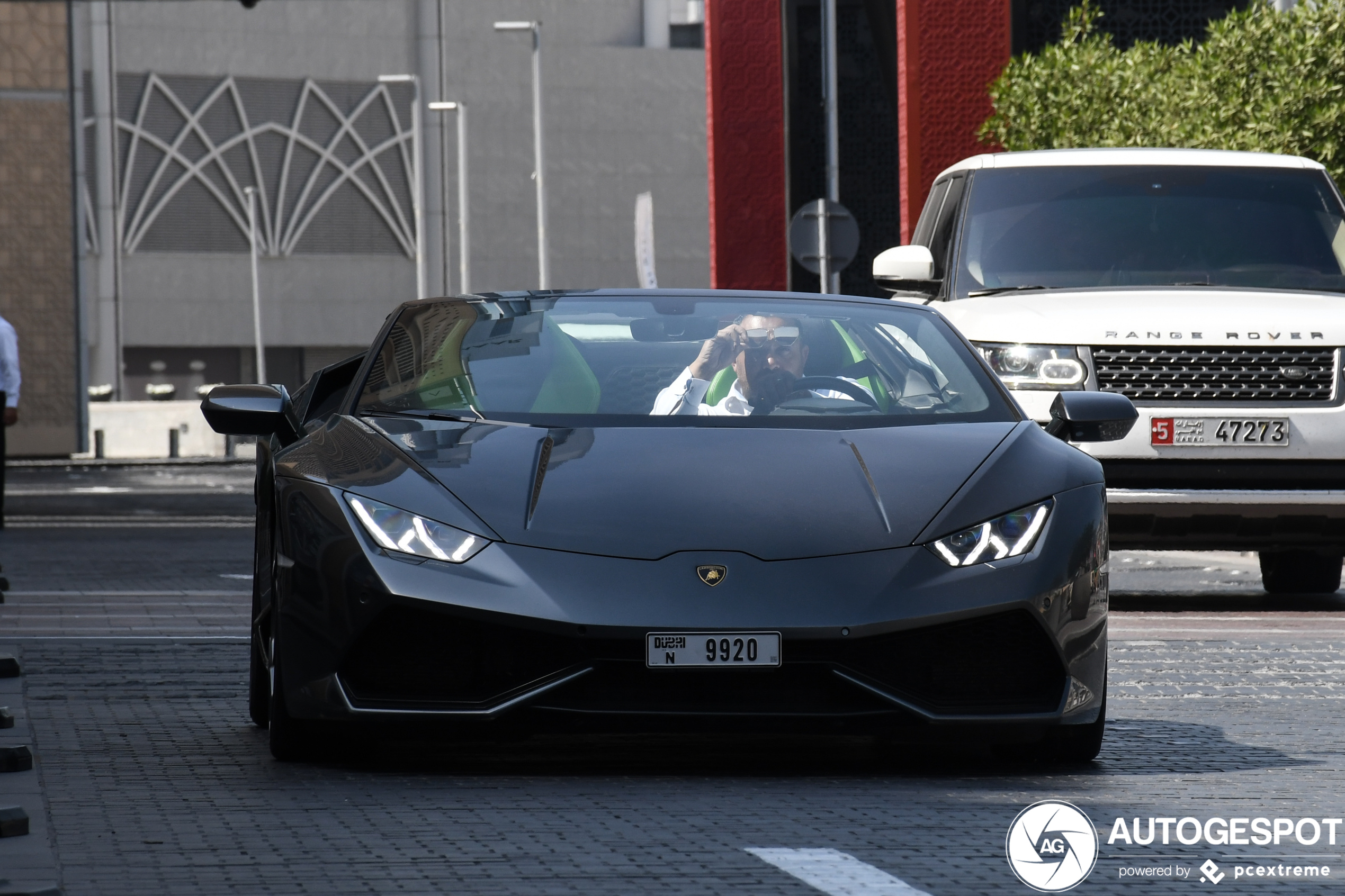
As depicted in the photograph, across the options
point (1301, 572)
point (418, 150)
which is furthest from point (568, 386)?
point (418, 150)

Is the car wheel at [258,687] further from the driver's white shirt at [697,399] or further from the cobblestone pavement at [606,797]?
the driver's white shirt at [697,399]

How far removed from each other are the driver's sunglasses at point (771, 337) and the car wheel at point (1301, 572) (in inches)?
245

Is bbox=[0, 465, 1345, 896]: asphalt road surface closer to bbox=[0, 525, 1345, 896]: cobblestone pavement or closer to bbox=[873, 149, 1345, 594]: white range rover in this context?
bbox=[0, 525, 1345, 896]: cobblestone pavement

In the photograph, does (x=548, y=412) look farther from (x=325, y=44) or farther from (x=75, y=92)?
(x=325, y=44)

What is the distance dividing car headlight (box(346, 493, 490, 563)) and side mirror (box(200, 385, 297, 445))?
0.98m

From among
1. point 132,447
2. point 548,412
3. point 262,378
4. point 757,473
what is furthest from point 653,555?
point 262,378

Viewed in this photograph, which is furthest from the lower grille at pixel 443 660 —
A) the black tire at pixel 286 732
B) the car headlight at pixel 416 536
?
the black tire at pixel 286 732

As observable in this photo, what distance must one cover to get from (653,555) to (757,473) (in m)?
0.43

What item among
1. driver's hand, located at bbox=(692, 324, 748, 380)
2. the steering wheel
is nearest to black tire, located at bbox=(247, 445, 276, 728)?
driver's hand, located at bbox=(692, 324, 748, 380)

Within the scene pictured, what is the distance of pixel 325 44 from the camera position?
78.0 meters

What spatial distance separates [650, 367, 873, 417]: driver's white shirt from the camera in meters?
6.59

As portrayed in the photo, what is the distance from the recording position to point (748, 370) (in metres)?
6.75

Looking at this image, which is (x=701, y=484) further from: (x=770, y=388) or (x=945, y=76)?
(x=945, y=76)

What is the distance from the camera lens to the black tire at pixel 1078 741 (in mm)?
6078
